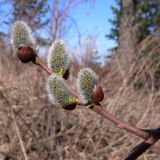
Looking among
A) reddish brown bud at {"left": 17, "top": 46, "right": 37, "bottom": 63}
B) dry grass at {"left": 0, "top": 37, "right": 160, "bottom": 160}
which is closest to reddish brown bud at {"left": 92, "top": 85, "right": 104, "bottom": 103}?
reddish brown bud at {"left": 17, "top": 46, "right": 37, "bottom": 63}

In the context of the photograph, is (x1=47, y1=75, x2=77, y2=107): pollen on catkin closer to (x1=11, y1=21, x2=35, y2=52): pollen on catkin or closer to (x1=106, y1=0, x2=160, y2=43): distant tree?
(x1=11, y1=21, x2=35, y2=52): pollen on catkin

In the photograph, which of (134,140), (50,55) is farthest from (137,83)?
(50,55)

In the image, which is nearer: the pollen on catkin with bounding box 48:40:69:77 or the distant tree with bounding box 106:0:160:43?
the pollen on catkin with bounding box 48:40:69:77

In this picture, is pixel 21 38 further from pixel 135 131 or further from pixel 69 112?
pixel 69 112

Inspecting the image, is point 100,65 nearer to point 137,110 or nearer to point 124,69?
point 124,69

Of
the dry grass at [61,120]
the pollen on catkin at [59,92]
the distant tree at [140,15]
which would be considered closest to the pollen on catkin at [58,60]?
the pollen on catkin at [59,92]

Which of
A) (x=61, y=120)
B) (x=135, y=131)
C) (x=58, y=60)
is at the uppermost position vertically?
(x=58, y=60)

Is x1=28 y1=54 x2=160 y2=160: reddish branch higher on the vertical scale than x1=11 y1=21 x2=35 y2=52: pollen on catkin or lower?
lower

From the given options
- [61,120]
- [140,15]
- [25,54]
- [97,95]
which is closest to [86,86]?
[97,95]
